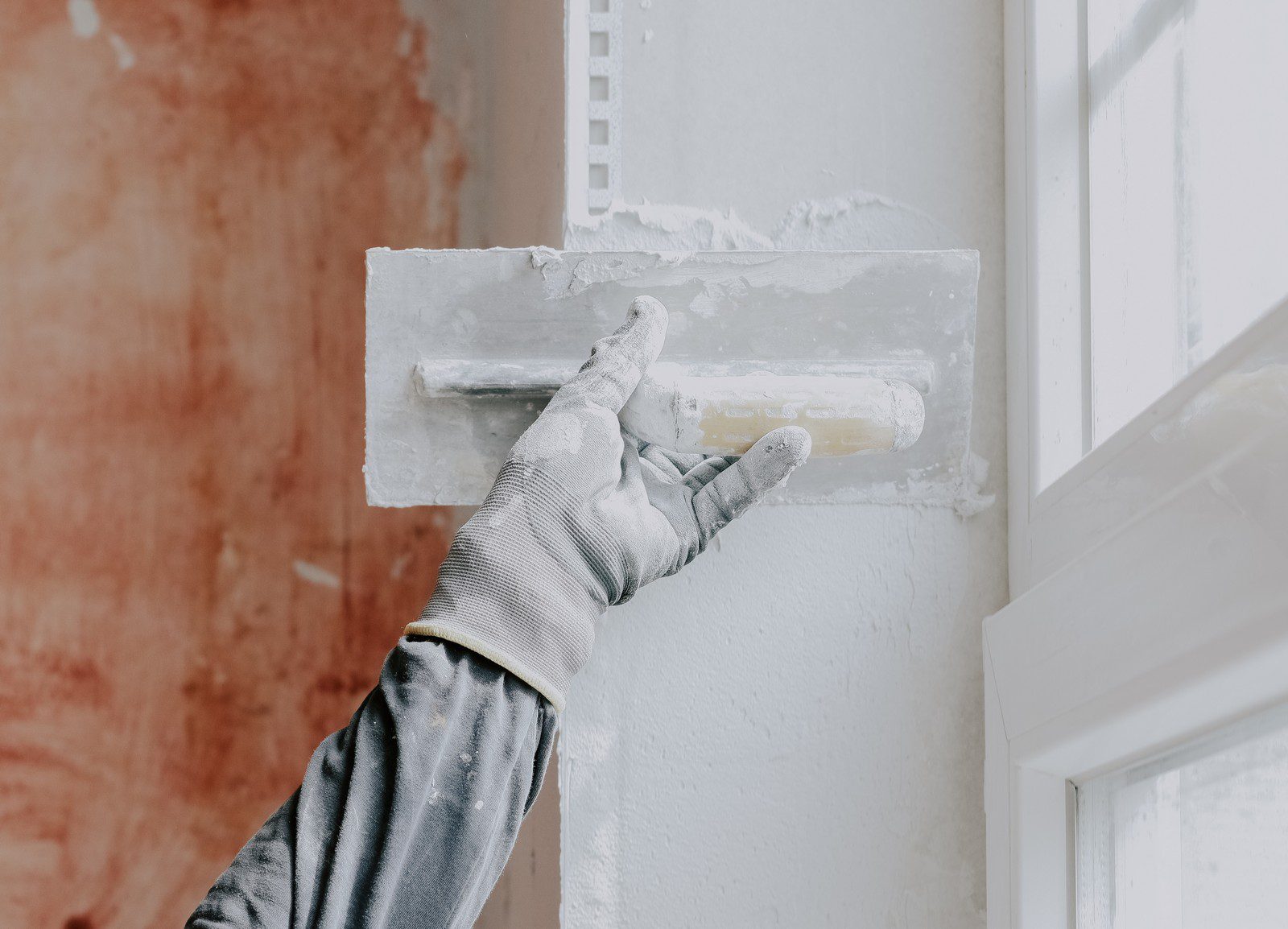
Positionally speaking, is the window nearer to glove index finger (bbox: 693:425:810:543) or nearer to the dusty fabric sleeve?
glove index finger (bbox: 693:425:810:543)

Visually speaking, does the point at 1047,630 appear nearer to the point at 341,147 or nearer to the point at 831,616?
the point at 831,616

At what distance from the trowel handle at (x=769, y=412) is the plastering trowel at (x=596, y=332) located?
0.06 meters

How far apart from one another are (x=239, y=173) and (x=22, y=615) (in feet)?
2.91

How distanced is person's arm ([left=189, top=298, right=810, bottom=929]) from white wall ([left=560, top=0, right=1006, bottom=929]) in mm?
190

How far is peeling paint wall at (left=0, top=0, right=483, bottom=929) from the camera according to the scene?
1.57 m

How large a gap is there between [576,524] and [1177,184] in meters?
0.66

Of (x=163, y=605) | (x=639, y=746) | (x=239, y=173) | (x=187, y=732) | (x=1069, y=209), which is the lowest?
(x=187, y=732)

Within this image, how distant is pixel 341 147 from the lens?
5.52ft

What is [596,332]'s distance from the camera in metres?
1.03

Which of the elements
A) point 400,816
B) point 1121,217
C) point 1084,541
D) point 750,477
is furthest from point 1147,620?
point 400,816

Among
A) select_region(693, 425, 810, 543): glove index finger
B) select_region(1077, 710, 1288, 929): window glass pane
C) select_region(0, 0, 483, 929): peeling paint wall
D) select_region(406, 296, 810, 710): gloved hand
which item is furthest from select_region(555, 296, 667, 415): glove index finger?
select_region(0, 0, 483, 929): peeling paint wall

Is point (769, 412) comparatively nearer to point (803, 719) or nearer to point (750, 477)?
point (750, 477)

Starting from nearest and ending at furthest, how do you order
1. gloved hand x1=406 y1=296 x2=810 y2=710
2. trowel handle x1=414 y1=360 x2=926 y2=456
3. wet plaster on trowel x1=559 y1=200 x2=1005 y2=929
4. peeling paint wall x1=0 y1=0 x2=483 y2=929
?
gloved hand x1=406 y1=296 x2=810 y2=710 < trowel handle x1=414 y1=360 x2=926 y2=456 < wet plaster on trowel x1=559 y1=200 x2=1005 y2=929 < peeling paint wall x1=0 y1=0 x2=483 y2=929

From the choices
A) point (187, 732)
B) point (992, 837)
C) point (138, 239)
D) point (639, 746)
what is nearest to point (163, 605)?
point (187, 732)
